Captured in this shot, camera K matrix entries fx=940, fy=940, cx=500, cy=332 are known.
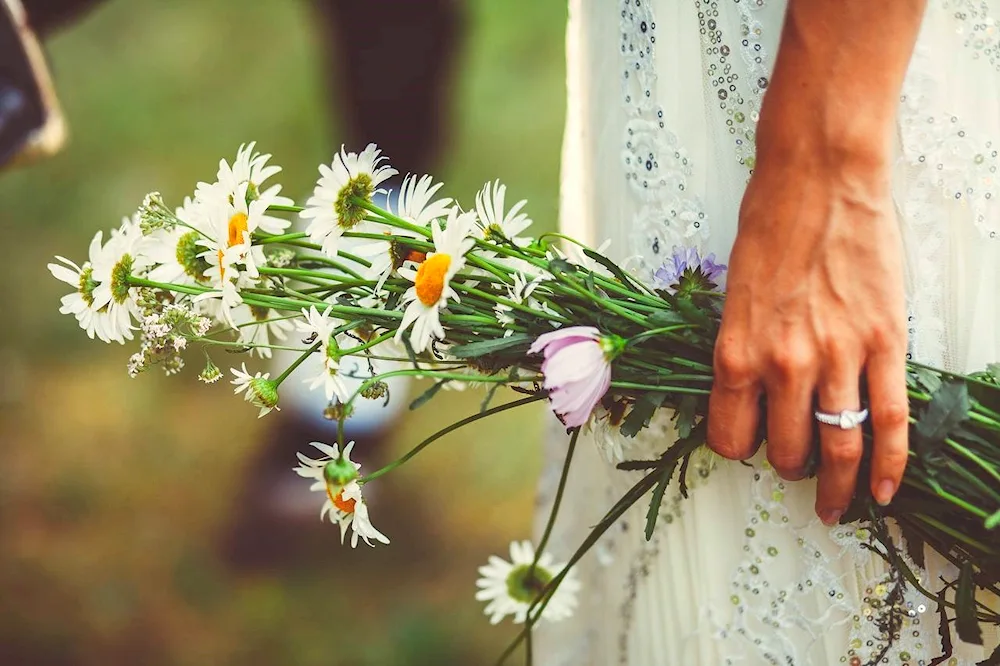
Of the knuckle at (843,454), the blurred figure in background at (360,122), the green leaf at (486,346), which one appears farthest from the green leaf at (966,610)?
the blurred figure in background at (360,122)

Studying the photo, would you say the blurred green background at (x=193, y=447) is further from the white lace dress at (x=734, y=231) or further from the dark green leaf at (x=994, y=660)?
the dark green leaf at (x=994, y=660)

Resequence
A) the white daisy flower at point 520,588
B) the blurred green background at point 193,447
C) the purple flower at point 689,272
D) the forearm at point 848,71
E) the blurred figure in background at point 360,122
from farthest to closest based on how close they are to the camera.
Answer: the blurred figure in background at point 360,122
the blurred green background at point 193,447
the white daisy flower at point 520,588
the purple flower at point 689,272
the forearm at point 848,71

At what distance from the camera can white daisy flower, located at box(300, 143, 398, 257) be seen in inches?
26.9

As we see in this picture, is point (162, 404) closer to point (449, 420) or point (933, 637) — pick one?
point (449, 420)

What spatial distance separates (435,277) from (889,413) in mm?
313

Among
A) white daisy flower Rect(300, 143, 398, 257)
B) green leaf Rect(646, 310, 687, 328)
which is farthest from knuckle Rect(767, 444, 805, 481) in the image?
white daisy flower Rect(300, 143, 398, 257)

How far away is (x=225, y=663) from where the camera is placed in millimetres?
1536

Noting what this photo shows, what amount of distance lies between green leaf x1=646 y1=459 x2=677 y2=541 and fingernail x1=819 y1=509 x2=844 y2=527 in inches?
4.3

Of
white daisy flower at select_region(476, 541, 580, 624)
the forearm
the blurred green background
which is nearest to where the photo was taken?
the forearm

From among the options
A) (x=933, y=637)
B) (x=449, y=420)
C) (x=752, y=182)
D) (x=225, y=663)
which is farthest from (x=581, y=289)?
(x=449, y=420)

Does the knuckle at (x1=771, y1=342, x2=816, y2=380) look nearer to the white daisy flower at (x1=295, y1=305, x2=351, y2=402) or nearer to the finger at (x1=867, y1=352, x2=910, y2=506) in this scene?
the finger at (x1=867, y1=352, x2=910, y2=506)

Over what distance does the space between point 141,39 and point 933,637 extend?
298cm

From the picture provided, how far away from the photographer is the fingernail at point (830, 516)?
0.66 m

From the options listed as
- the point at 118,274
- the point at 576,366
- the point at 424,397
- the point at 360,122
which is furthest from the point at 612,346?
the point at 360,122
